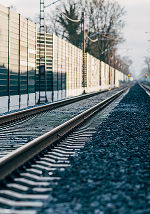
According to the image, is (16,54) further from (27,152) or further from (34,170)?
(34,170)

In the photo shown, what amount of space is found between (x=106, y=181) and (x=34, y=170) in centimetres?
124

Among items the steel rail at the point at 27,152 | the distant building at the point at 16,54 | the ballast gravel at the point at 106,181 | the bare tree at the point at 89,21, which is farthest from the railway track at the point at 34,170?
the bare tree at the point at 89,21

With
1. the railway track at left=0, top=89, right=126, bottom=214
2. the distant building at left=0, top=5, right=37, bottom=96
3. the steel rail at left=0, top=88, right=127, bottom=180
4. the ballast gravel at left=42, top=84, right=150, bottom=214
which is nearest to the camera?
the ballast gravel at left=42, top=84, right=150, bottom=214

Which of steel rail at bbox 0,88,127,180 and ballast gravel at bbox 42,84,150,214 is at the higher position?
steel rail at bbox 0,88,127,180

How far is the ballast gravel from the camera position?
3977 mm

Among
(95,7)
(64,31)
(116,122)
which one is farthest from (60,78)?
(95,7)

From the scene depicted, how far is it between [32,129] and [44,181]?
6.08 m

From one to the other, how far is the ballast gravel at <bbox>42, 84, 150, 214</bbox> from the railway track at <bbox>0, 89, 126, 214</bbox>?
16 centimetres

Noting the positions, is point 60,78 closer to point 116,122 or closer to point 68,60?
point 68,60

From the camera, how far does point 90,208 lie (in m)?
3.95

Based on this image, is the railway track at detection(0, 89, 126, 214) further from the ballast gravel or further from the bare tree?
the bare tree

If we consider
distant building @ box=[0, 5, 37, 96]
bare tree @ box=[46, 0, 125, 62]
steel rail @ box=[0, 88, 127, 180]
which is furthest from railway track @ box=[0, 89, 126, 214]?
bare tree @ box=[46, 0, 125, 62]

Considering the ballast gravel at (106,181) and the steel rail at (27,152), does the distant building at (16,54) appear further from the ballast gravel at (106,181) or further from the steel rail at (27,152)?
the ballast gravel at (106,181)

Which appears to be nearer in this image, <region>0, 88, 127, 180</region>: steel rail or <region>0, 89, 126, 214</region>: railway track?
<region>0, 89, 126, 214</region>: railway track
